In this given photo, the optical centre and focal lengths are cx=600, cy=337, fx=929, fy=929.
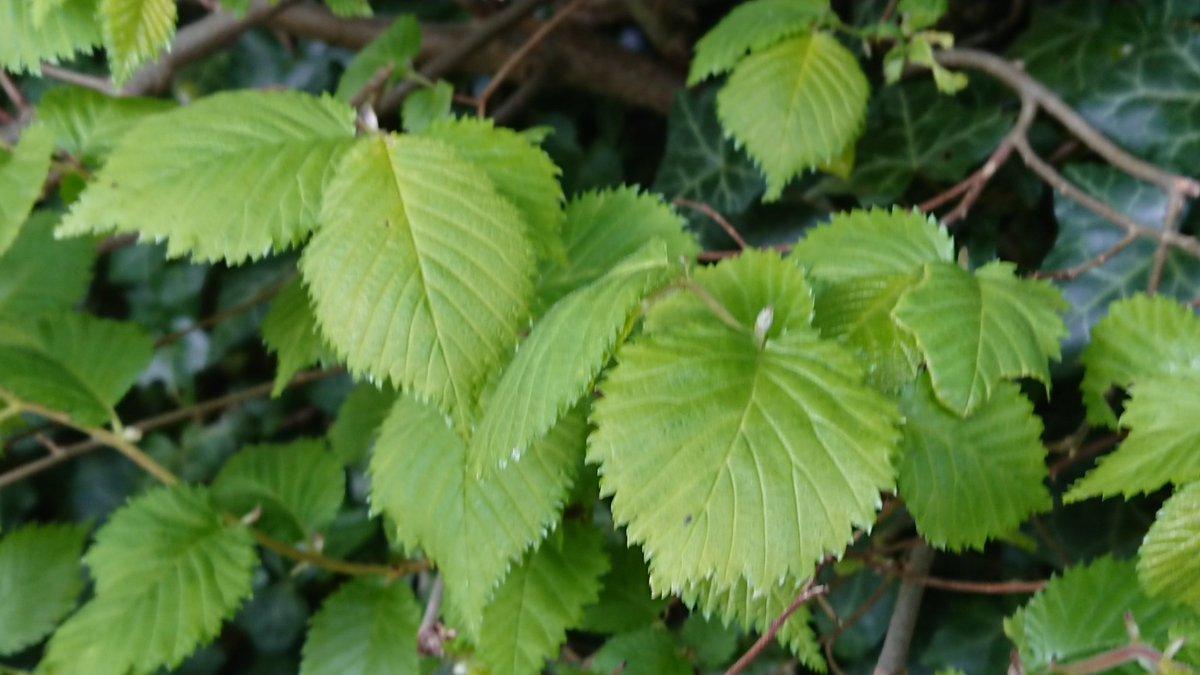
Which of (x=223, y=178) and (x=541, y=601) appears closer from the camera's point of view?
(x=223, y=178)

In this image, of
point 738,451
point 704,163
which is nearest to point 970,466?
point 738,451

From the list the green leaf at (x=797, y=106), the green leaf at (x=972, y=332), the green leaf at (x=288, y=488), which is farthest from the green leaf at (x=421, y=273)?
the green leaf at (x=288, y=488)

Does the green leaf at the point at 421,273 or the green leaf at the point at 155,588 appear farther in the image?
the green leaf at the point at 155,588

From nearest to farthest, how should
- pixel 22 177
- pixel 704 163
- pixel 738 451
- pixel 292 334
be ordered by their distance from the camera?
pixel 738 451 → pixel 22 177 → pixel 292 334 → pixel 704 163

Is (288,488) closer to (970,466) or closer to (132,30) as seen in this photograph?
(132,30)

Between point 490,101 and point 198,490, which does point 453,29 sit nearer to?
point 490,101

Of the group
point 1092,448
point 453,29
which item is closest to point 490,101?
point 453,29

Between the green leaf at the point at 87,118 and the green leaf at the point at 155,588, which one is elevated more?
the green leaf at the point at 87,118

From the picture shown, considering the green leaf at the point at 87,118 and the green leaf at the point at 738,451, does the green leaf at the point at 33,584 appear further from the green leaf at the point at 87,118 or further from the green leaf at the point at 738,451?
the green leaf at the point at 738,451
